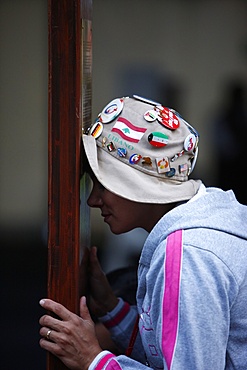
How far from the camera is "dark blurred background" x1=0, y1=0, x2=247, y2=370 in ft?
18.4

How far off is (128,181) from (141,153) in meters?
0.08

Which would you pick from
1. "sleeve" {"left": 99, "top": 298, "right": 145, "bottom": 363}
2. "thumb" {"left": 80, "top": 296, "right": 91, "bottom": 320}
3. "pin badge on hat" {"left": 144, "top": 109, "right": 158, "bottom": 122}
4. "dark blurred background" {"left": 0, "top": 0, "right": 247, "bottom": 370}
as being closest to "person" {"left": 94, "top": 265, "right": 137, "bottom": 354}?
"sleeve" {"left": 99, "top": 298, "right": 145, "bottom": 363}

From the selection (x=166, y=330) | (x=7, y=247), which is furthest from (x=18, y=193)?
(x=166, y=330)

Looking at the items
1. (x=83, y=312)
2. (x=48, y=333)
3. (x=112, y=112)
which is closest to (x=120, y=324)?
(x=83, y=312)

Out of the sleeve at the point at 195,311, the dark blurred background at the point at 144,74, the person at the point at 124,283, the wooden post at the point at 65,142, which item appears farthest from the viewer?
the dark blurred background at the point at 144,74

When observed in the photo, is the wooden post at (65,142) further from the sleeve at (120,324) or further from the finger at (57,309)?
the sleeve at (120,324)

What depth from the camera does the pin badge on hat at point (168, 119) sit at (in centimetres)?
193

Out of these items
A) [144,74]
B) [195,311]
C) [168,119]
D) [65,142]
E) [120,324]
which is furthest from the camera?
[144,74]

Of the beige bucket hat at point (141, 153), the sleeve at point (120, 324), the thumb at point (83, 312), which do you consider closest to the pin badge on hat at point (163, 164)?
the beige bucket hat at point (141, 153)

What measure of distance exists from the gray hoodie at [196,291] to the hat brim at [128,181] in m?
0.08

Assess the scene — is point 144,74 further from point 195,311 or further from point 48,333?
point 195,311

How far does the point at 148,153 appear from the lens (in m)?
1.90

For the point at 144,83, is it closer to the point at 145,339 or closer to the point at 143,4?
the point at 143,4

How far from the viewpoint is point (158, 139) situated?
190cm
